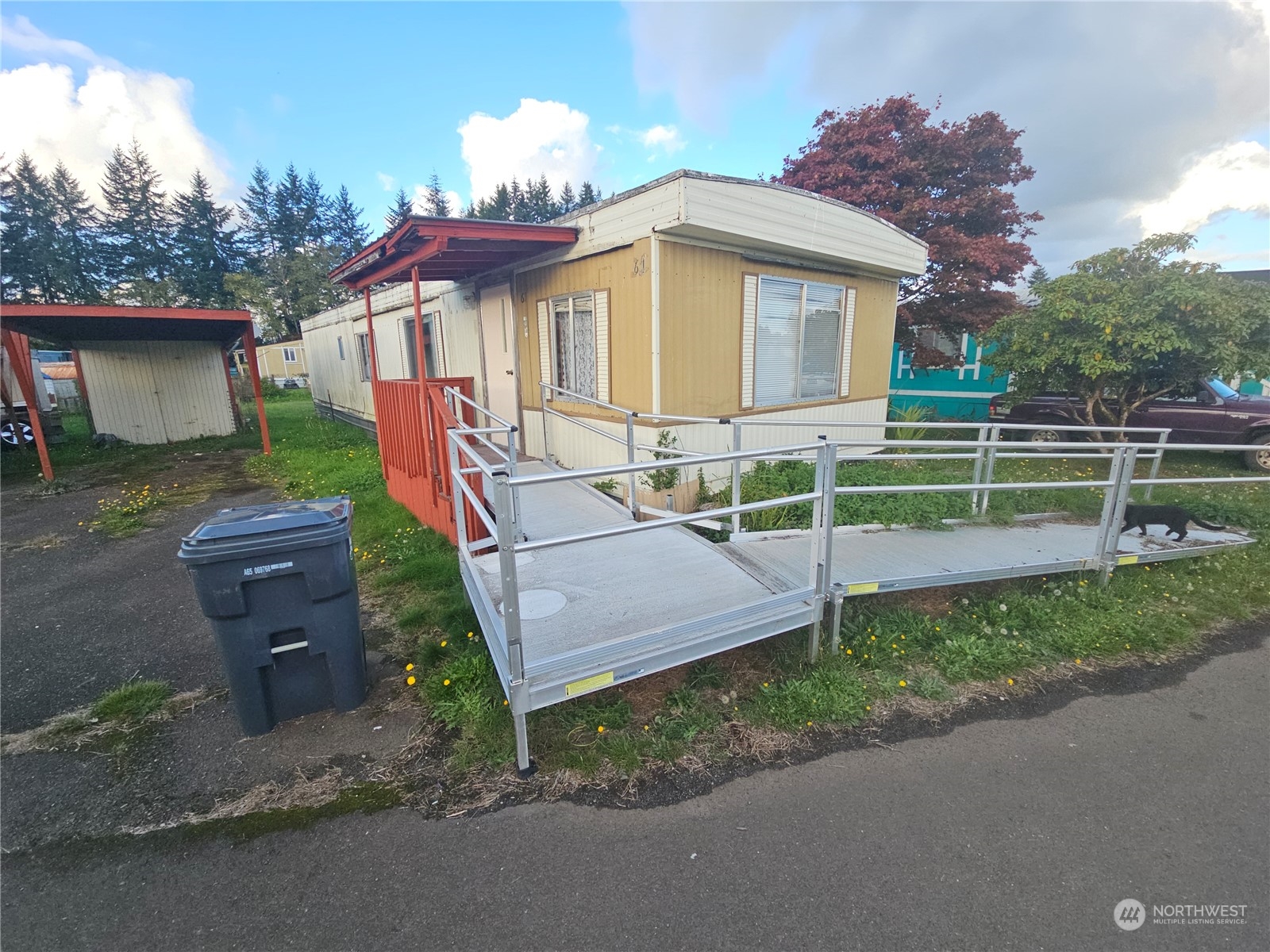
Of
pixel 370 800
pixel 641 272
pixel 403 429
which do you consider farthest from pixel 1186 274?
pixel 370 800

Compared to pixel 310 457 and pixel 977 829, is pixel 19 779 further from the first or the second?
pixel 310 457

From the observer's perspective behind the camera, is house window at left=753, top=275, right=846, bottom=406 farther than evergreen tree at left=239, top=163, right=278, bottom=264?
No

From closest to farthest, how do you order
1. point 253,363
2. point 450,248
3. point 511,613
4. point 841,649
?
point 511,613 < point 841,649 < point 450,248 < point 253,363

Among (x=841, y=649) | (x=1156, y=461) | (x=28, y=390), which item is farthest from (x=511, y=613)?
(x=28, y=390)

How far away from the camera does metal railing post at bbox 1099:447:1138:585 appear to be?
4.09 m

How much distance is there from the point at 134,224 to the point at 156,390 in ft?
146

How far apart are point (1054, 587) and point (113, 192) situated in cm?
6260

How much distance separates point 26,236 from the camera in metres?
39.0

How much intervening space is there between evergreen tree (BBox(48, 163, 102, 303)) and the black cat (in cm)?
5582

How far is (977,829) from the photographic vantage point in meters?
2.25

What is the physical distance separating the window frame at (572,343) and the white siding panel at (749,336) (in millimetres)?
1724

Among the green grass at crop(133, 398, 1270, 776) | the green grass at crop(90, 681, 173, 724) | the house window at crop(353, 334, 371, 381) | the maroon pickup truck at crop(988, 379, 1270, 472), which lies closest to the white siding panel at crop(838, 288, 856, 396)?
the green grass at crop(133, 398, 1270, 776)

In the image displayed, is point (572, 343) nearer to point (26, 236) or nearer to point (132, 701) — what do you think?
point (132, 701)

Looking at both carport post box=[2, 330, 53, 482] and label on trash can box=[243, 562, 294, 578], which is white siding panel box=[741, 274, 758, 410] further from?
carport post box=[2, 330, 53, 482]
